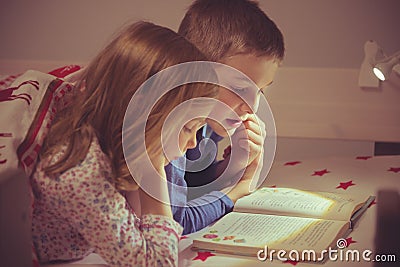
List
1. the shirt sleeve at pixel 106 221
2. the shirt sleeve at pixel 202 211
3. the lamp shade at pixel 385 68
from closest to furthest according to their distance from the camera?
the shirt sleeve at pixel 106 221 → the shirt sleeve at pixel 202 211 → the lamp shade at pixel 385 68

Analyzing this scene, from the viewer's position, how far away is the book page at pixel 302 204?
1.10 meters

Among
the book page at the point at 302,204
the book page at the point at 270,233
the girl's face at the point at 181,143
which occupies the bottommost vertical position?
the book page at the point at 302,204

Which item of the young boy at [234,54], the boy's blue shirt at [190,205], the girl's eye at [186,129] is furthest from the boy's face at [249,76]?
the girl's eye at [186,129]

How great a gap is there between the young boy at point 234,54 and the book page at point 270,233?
3.0 inches

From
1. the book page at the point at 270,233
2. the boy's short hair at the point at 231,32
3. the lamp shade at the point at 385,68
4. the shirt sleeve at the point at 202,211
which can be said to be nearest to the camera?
the book page at the point at 270,233

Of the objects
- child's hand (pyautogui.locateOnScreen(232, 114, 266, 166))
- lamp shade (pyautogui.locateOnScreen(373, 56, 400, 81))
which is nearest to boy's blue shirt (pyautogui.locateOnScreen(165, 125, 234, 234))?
child's hand (pyautogui.locateOnScreen(232, 114, 266, 166))

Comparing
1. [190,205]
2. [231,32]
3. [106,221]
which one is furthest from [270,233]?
[231,32]

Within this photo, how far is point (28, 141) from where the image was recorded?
0.90 m

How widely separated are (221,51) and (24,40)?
1.00 meters

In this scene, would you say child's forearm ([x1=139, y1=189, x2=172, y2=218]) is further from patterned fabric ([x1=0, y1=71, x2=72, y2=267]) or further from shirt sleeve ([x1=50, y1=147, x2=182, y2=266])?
patterned fabric ([x1=0, y1=71, x2=72, y2=267])

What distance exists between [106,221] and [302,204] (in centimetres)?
42

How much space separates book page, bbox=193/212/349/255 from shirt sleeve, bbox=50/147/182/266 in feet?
0.33

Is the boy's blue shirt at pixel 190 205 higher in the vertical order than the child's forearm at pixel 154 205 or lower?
lower

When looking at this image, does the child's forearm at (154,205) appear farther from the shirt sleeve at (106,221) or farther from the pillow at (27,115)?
the pillow at (27,115)
